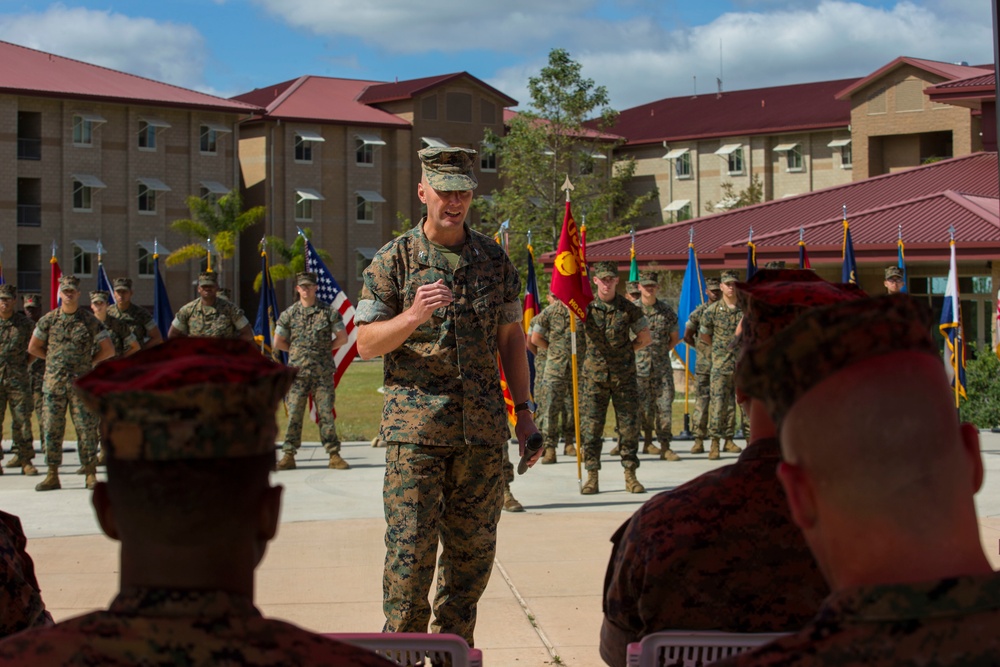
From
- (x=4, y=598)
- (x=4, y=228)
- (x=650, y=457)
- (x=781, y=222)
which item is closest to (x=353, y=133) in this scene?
(x=4, y=228)

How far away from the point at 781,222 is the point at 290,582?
2120 centimetres

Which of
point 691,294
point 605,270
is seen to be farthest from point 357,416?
point 605,270

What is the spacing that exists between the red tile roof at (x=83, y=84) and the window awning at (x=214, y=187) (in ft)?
10.2

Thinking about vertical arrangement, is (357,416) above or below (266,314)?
below

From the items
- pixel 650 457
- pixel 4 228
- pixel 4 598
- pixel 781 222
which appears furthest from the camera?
pixel 4 228

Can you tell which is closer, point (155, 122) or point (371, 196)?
point (155, 122)

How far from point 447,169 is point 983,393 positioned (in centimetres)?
1430

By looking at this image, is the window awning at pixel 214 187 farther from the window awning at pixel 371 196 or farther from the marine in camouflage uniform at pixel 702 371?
the marine in camouflage uniform at pixel 702 371

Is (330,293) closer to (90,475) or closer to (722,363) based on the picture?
(90,475)

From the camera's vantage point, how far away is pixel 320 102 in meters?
56.1

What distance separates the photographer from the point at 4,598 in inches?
103

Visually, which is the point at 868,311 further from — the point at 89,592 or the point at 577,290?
the point at 577,290

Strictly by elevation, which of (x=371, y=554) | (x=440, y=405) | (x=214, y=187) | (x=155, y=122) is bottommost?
(x=371, y=554)

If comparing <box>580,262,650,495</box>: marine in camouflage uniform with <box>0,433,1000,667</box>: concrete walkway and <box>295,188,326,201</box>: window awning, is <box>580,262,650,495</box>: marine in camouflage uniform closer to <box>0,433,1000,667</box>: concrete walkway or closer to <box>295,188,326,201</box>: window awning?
<box>0,433,1000,667</box>: concrete walkway
